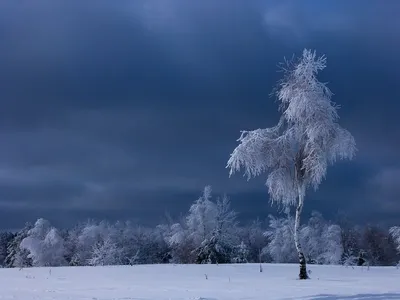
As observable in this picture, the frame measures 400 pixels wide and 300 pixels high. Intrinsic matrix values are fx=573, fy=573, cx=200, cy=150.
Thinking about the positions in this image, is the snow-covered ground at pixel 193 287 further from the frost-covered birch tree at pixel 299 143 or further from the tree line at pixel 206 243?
the tree line at pixel 206 243

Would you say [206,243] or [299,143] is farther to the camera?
[206,243]

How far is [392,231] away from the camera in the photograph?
226 ft

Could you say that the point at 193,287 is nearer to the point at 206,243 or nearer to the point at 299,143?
the point at 299,143

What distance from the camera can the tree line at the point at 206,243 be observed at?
72.8 m

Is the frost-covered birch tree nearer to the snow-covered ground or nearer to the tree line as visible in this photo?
the snow-covered ground

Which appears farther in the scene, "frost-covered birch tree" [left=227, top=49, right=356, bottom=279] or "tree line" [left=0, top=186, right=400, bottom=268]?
Answer: "tree line" [left=0, top=186, right=400, bottom=268]

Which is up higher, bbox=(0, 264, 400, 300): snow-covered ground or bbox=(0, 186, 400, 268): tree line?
bbox=(0, 186, 400, 268): tree line

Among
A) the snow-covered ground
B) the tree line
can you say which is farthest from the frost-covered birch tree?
the tree line

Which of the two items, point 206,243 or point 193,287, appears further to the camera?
point 206,243

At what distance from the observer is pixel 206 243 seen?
67.4 meters

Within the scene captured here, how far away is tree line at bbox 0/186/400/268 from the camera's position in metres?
72.8

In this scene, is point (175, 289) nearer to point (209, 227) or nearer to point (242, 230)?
point (209, 227)

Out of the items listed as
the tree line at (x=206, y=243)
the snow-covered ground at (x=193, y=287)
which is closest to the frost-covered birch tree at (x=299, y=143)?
the snow-covered ground at (x=193, y=287)

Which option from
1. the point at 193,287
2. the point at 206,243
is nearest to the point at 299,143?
the point at 193,287
